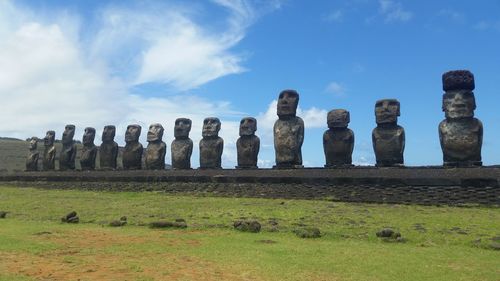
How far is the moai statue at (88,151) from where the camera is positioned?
27641 millimetres

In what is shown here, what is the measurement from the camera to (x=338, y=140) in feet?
61.4

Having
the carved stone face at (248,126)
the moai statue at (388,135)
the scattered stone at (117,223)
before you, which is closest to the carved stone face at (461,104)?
the moai statue at (388,135)

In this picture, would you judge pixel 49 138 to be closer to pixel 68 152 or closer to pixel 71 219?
pixel 68 152

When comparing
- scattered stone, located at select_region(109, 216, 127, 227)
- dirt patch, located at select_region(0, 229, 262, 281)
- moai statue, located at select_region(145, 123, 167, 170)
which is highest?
moai statue, located at select_region(145, 123, 167, 170)

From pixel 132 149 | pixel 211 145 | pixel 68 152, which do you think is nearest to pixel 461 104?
pixel 211 145

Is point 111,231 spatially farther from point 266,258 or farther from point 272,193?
point 272,193

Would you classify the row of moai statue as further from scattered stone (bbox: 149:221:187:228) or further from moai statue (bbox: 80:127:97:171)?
scattered stone (bbox: 149:221:187:228)

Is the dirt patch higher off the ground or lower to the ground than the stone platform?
lower

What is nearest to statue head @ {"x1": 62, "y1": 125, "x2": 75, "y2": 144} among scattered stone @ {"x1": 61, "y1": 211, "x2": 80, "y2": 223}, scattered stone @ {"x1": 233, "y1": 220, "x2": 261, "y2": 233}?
scattered stone @ {"x1": 61, "y1": 211, "x2": 80, "y2": 223}

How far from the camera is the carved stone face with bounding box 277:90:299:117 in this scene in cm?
2017

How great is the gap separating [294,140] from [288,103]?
155 cm

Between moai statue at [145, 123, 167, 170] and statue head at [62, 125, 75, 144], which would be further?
statue head at [62, 125, 75, 144]

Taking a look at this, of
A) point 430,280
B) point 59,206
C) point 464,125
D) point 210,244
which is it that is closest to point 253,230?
point 210,244

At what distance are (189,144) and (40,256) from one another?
Result: 15287 millimetres
